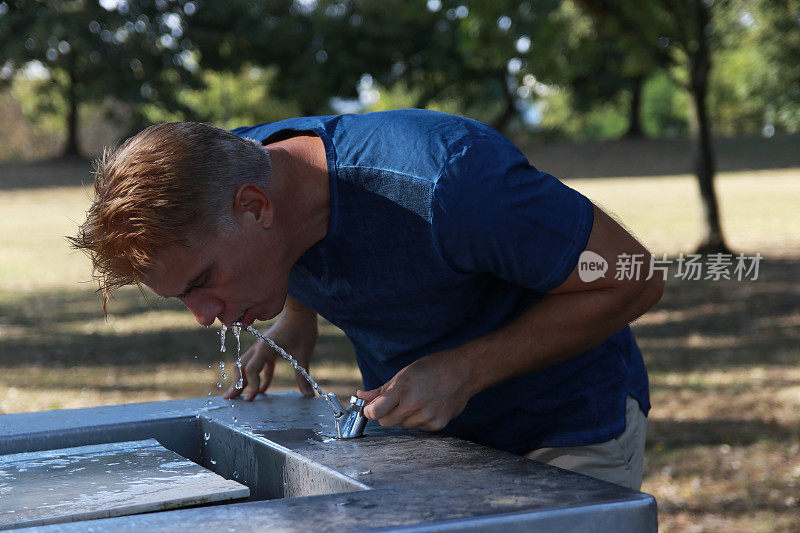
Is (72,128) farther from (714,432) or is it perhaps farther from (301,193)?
(301,193)

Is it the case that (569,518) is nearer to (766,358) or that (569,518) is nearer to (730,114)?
(766,358)

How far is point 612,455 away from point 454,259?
579mm

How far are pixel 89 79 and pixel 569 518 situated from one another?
924 inches

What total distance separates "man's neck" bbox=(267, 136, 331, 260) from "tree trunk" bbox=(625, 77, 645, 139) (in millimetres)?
26207

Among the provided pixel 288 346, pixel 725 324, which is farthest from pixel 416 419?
pixel 725 324

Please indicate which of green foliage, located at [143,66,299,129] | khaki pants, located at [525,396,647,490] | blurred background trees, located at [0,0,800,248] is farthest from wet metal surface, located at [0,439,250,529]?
green foliage, located at [143,66,299,129]

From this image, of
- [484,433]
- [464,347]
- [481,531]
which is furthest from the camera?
[484,433]

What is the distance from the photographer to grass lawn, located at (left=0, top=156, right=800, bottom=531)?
13.3 ft

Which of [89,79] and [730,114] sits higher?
[730,114]

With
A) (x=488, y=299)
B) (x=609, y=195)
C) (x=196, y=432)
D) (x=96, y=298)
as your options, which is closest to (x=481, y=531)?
(x=488, y=299)

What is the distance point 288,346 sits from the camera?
2.16 meters

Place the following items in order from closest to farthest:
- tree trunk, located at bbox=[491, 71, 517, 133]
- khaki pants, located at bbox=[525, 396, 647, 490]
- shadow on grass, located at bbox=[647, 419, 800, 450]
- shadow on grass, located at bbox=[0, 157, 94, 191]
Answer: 1. khaki pants, located at bbox=[525, 396, 647, 490]
2. shadow on grass, located at bbox=[647, 419, 800, 450]
3. shadow on grass, located at bbox=[0, 157, 94, 191]
4. tree trunk, located at bbox=[491, 71, 517, 133]

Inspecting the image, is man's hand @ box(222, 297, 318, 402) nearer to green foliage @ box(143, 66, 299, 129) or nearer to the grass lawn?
the grass lawn

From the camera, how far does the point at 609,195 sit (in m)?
17.3
